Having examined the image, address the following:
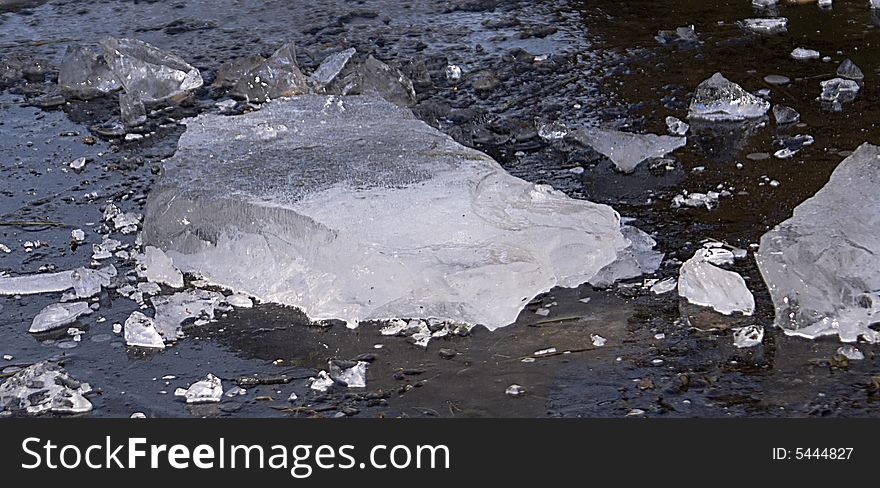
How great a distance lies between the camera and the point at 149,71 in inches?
182

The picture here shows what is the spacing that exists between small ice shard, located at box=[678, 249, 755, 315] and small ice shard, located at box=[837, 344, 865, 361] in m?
0.25

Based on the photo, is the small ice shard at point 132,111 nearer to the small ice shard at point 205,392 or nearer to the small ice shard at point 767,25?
the small ice shard at point 205,392

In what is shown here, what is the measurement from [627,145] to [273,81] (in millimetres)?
1443

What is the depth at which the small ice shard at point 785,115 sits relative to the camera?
4.11 metres

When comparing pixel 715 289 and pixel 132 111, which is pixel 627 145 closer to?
pixel 715 289

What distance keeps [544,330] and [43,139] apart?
2.25 metres

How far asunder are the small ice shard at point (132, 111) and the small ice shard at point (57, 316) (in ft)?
4.72

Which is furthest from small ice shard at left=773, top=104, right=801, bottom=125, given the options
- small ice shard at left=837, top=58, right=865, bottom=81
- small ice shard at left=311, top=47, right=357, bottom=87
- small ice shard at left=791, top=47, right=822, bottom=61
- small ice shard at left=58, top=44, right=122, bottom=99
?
small ice shard at left=58, top=44, right=122, bottom=99

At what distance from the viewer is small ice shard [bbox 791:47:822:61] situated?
186 inches

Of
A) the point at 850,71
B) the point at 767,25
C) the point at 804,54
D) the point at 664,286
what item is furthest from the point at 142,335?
the point at 767,25

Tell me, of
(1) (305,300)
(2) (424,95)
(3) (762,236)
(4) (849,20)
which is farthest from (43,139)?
(4) (849,20)

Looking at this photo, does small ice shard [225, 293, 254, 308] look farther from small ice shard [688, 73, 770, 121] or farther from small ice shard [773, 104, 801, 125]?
small ice shard [773, 104, 801, 125]

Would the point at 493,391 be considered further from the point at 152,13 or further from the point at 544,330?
the point at 152,13

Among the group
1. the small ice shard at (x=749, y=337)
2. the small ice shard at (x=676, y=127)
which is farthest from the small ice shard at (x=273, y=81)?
the small ice shard at (x=749, y=337)
